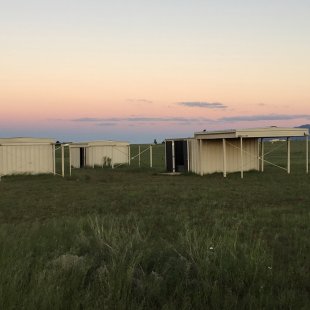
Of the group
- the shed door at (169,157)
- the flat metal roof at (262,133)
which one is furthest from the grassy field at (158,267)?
the shed door at (169,157)

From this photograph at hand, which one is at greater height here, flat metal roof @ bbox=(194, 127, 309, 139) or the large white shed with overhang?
flat metal roof @ bbox=(194, 127, 309, 139)

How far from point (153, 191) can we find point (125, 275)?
46.3 ft

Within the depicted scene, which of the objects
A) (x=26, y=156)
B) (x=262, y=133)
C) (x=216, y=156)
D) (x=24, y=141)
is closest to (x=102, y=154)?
(x=24, y=141)

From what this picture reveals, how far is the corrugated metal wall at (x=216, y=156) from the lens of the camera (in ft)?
95.5

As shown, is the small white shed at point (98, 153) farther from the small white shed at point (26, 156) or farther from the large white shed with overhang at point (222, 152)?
the large white shed with overhang at point (222, 152)

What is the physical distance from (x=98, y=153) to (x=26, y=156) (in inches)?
467

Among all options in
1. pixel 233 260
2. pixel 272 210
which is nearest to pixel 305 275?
pixel 233 260

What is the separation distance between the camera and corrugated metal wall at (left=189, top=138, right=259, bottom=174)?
29.1 meters

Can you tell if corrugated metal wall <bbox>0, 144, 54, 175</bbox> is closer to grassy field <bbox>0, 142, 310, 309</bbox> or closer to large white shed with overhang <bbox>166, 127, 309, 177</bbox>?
large white shed with overhang <bbox>166, 127, 309, 177</bbox>

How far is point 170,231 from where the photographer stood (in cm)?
966

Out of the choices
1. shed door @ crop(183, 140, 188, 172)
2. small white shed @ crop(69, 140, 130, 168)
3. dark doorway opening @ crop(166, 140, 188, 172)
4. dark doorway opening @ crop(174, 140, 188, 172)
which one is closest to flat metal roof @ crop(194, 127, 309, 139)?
shed door @ crop(183, 140, 188, 172)

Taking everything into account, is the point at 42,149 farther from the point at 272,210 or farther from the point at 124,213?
the point at 272,210

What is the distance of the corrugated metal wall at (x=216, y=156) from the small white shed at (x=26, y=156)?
958cm

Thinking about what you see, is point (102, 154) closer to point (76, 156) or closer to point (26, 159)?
point (76, 156)
